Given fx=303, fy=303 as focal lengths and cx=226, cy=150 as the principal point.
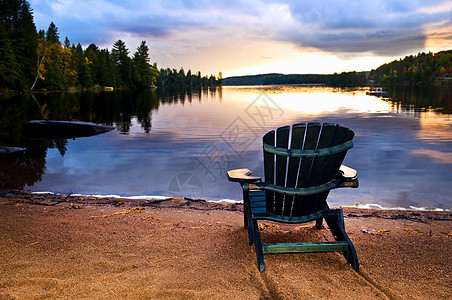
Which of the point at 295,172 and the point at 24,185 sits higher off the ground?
the point at 295,172

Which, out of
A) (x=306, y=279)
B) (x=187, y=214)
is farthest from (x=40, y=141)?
(x=306, y=279)

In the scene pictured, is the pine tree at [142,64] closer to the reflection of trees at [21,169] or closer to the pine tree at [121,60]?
the pine tree at [121,60]

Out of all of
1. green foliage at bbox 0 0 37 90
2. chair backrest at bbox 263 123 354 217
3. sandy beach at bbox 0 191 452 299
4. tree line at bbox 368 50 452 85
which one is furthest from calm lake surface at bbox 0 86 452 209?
tree line at bbox 368 50 452 85

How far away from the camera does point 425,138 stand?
51.0ft

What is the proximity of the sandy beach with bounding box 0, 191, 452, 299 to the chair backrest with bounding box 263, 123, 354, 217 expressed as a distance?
0.80 m

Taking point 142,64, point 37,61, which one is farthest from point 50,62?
point 142,64

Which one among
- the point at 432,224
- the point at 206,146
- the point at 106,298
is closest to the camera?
the point at 106,298

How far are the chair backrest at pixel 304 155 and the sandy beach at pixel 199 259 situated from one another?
→ 80 centimetres

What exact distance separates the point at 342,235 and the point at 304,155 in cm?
104

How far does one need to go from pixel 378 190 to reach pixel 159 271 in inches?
248

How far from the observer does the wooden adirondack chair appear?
3.00 m

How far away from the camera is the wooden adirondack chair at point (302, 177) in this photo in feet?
9.86

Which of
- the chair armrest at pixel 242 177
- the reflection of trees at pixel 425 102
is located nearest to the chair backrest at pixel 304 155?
the chair armrest at pixel 242 177

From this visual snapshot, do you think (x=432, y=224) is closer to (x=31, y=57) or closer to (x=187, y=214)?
(x=187, y=214)
